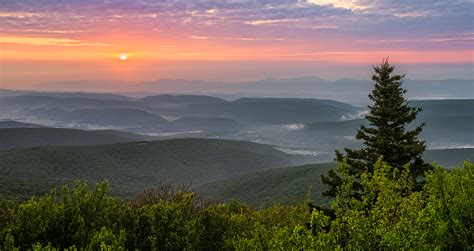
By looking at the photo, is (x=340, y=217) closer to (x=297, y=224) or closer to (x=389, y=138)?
(x=297, y=224)

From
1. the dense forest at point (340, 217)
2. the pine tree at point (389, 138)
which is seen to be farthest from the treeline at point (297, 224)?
the pine tree at point (389, 138)

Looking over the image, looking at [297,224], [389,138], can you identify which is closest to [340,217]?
Answer: [297,224]

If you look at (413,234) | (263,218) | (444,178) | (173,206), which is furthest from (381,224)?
(263,218)

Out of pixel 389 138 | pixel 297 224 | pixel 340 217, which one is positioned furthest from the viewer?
pixel 389 138

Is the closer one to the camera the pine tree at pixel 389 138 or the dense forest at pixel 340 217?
the dense forest at pixel 340 217

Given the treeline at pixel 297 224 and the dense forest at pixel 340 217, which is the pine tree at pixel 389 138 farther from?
the treeline at pixel 297 224

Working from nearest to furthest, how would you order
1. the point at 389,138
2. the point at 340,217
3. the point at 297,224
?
the point at 340,217 → the point at 297,224 → the point at 389,138

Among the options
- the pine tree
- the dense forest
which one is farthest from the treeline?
the pine tree
